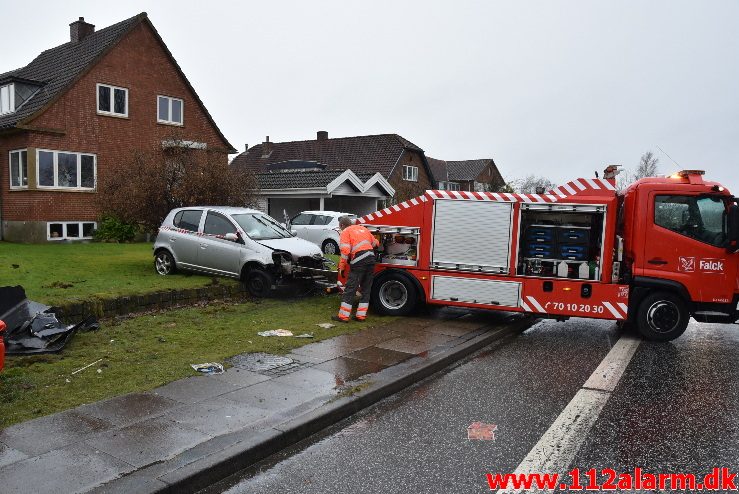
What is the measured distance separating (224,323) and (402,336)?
8.77 feet

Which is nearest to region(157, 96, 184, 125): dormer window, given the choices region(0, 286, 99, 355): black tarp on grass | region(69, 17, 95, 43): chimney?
region(69, 17, 95, 43): chimney

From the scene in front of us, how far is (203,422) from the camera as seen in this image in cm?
473

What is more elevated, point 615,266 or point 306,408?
point 615,266

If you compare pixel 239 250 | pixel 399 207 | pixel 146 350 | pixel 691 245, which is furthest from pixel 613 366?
pixel 239 250

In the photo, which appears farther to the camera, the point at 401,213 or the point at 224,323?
the point at 401,213

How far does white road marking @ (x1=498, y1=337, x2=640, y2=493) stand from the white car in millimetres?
13231

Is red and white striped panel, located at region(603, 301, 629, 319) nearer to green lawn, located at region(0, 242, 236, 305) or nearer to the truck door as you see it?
the truck door

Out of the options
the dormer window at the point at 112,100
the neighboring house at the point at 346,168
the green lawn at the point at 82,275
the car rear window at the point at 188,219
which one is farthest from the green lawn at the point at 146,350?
the neighboring house at the point at 346,168

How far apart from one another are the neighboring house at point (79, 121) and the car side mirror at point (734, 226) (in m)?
15.2

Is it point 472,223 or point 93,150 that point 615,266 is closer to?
point 472,223

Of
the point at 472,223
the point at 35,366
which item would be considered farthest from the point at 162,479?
the point at 472,223

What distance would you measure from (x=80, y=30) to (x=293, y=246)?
20.5m

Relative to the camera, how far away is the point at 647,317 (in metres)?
8.59

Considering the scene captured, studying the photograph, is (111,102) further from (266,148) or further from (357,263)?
(266,148)
